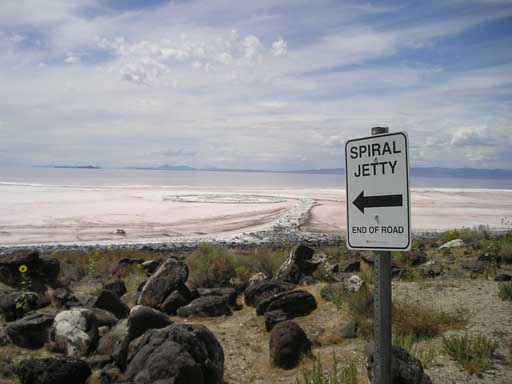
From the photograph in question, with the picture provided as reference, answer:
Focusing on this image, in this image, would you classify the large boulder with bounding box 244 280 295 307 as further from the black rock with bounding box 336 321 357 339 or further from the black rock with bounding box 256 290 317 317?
the black rock with bounding box 336 321 357 339

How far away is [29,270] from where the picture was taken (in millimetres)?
12953

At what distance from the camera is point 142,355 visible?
18.3 ft

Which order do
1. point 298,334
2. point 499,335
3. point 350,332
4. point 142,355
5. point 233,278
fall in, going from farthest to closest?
point 233,278 < point 350,332 < point 298,334 < point 499,335 < point 142,355

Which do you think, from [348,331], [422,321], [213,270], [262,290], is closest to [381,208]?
[422,321]

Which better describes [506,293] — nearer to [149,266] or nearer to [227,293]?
[227,293]

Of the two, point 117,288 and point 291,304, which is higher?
point 291,304

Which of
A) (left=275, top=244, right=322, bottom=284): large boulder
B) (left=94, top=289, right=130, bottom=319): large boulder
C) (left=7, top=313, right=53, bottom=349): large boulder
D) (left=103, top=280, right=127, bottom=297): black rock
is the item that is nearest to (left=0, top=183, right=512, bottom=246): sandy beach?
(left=103, top=280, right=127, bottom=297): black rock

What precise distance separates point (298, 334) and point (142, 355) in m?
2.61

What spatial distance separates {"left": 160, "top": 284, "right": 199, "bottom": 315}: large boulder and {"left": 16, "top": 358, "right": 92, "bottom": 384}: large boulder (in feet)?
13.9

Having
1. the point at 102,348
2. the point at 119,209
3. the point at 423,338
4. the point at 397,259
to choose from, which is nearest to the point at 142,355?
the point at 102,348

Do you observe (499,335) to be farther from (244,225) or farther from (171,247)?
(244,225)

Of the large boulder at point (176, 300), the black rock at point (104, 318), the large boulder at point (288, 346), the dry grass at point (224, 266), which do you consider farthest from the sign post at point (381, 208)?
the dry grass at point (224, 266)

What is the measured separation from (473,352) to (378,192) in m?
4.01

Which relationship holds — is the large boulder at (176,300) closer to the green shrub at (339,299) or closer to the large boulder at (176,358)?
the green shrub at (339,299)
